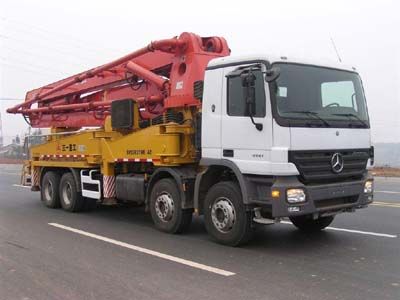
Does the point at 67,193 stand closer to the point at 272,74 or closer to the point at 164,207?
the point at 164,207

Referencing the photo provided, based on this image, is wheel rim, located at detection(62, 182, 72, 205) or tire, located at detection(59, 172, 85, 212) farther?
wheel rim, located at detection(62, 182, 72, 205)

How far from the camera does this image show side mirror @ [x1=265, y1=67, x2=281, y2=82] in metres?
6.95

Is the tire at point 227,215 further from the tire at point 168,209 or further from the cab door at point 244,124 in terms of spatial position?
the tire at point 168,209

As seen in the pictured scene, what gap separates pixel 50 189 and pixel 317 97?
7.69 meters

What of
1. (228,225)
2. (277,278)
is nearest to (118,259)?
(228,225)

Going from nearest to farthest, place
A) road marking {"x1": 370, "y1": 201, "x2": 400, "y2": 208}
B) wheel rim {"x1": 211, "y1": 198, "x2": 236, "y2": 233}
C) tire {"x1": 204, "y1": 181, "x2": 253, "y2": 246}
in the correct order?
1. tire {"x1": 204, "y1": 181, "x2": 253, "y2": 246}
2. wheel rim {"x1": 211, "y1": 198, "x2": 236, "y2": 233}
3. road marking {"x1": 370, "y1": 201, "x2": 400, "y2": 208}

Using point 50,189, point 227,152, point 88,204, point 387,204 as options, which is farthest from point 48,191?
point 387,204

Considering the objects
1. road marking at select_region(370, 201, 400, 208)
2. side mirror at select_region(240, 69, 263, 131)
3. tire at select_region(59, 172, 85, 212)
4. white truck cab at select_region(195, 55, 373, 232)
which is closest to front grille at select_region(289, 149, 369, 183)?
white truck cab at select_region(195, 55, 373, 232)

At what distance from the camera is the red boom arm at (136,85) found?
363 inches

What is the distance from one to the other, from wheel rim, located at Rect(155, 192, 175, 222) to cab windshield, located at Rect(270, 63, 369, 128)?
2645mm

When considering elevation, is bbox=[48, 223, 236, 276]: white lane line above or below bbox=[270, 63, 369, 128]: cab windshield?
below

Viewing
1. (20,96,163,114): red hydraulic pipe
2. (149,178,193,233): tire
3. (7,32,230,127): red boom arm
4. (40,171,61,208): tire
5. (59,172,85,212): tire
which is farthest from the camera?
(40,171,61,208): tire

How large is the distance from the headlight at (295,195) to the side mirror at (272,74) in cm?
148

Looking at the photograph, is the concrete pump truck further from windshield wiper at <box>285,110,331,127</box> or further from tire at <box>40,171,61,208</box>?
tire at <box>40,171,61,208</box>
